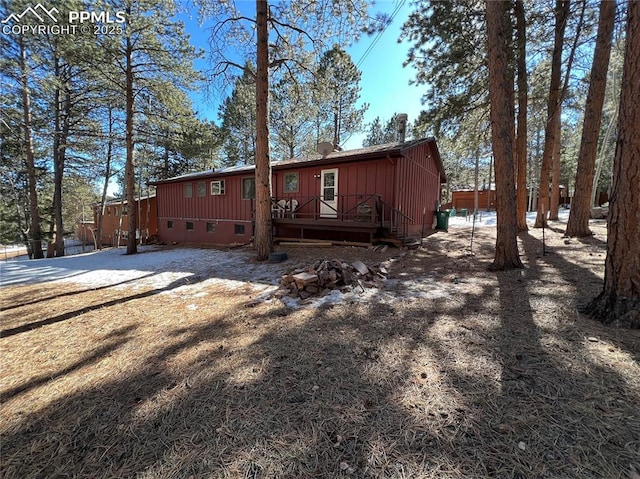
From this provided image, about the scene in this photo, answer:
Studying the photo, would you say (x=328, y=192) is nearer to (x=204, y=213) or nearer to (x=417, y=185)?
(x=417, y=185)

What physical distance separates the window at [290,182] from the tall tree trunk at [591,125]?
9624mm

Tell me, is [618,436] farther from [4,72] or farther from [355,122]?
[355,122]

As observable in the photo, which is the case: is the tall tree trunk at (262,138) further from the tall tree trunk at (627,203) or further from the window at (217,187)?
the window at (217,187)

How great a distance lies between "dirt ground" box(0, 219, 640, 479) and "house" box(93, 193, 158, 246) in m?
17.2

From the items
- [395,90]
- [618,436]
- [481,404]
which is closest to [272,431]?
[481,404]

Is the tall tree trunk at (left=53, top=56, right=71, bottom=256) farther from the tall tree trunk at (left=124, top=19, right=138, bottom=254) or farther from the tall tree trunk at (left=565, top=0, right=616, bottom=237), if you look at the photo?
the tall tree trunk at (left=565, top=0, right=616, bottom=237)

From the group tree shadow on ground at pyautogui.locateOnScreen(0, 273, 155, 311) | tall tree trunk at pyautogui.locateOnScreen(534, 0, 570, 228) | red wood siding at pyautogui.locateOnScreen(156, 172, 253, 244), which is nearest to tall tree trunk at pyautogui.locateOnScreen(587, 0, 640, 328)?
tall tree trunk at pyautogui.locateOnScreen(534, 0, 570, 228)

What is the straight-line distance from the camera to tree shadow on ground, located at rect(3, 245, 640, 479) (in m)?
1.47

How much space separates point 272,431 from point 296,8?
32.6 ft

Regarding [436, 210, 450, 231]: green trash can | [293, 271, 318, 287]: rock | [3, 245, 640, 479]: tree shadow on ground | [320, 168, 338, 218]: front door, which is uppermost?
[320, 168, 338, 218]: front door

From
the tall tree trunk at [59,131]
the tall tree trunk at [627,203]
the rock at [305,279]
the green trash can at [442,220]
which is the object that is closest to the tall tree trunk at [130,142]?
the tall tree trunk at [59,131]

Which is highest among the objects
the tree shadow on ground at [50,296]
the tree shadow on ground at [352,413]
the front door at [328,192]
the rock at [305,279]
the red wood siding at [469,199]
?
the red wood siding at [469,199]

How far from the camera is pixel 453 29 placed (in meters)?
8.56

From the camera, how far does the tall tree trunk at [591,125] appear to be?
7.35 metres
